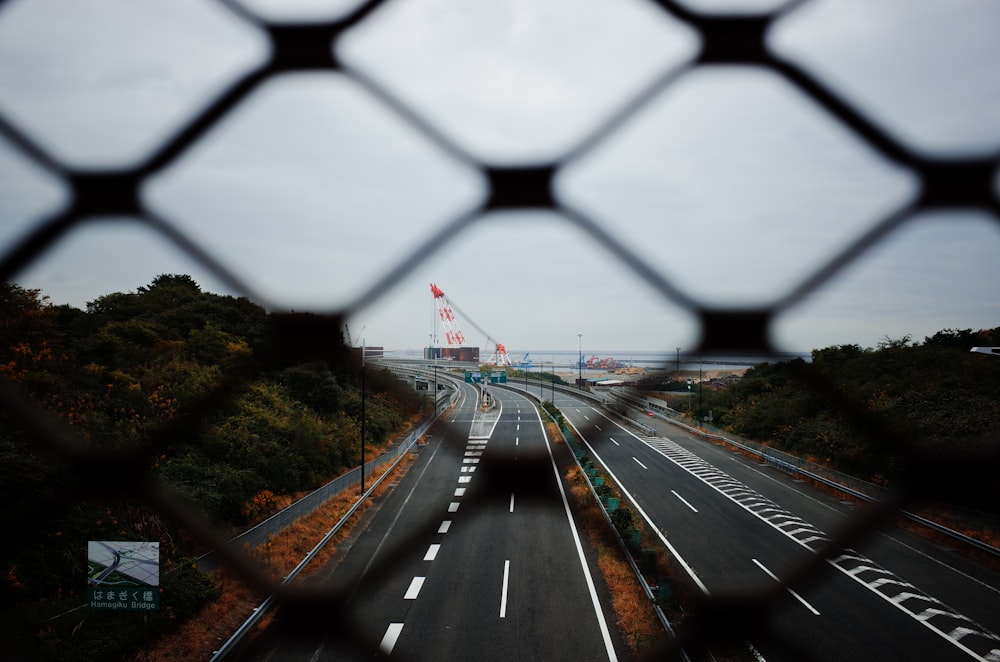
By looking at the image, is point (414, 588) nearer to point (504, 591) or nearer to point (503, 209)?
point (504, 591)

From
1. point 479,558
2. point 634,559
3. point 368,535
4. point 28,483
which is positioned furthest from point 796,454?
point 28,483

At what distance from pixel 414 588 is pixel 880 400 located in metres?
4.63

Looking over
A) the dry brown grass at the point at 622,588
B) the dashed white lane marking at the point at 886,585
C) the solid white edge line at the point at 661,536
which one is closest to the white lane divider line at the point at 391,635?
the dry brown grass at the point at 622,588

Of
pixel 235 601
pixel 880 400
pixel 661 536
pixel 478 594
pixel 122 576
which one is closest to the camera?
pixel 880 400

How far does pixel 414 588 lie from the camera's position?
557cm

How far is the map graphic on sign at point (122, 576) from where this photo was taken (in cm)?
373

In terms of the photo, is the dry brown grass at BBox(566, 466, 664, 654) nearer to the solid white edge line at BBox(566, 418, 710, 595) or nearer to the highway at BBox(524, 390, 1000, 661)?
the solid white edge line at BBox(566, 418, 710, 595)

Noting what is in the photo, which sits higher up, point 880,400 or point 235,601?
point 880,400

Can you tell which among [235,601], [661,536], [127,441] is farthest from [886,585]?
[127,441]

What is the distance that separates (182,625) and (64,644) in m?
0.84

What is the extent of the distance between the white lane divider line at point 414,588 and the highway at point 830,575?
7.93 feet

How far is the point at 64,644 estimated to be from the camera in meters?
3.63

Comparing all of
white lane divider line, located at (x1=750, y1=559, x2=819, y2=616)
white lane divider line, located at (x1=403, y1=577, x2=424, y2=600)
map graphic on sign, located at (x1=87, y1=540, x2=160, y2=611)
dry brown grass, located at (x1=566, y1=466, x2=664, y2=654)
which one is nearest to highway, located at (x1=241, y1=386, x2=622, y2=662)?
white lane divider line, located at (x1=403, y1=577, x2=424, y2=600)

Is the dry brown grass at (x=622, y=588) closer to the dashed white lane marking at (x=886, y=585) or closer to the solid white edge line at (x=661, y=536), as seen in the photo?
the solid white edge line at (x=661, y=536)
